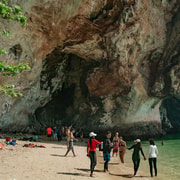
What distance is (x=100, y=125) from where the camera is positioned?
26.7 metres

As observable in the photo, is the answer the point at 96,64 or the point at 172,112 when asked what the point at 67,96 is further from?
the point at 172,112

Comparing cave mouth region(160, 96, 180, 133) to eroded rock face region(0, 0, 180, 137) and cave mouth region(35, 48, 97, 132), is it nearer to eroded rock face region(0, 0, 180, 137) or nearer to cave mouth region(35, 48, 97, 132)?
eroded rock face region(0, 0, 180, 137)

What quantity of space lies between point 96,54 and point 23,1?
10.7 metres

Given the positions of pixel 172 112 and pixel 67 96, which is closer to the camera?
pixel 67 96

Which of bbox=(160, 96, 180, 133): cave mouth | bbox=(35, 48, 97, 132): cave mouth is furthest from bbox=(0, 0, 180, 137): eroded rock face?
bbox=(160, 96, 180, 133): cave mouth

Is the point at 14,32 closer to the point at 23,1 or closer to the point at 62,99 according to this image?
the point at 23,1

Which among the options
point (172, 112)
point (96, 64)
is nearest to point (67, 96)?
point (96, 64)

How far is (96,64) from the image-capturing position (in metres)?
25.9

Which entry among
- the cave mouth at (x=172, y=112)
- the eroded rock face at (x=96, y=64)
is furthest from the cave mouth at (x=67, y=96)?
the cave mouth at (x=172, y=112)

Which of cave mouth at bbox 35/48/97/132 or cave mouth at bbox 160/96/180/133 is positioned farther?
cave mouth at bbox 160/96/180/133

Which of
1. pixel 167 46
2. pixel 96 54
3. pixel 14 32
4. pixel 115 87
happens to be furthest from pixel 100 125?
pixel 14 32

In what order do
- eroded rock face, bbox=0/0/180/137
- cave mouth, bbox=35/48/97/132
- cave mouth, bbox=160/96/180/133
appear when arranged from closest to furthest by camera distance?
eroded rock face, bbox=0/0/180/137, cave mouth, bbox=35/48/97/132, cave mouth, bbox=160/96/180/133

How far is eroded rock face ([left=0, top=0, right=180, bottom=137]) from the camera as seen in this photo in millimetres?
18500

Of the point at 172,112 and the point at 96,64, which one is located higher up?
the point at 96,64
